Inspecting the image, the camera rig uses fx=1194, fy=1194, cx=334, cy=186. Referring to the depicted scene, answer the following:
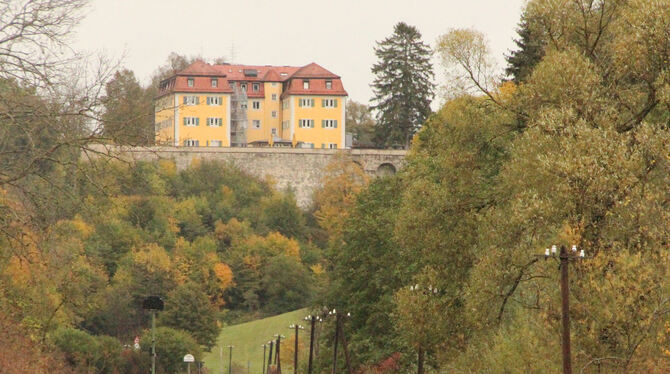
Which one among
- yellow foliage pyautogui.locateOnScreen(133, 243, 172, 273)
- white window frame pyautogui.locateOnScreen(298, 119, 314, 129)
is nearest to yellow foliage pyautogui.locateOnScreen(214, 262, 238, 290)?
yellow foliage pyautogui.locateOnScreen(133, 243, 172, 273)

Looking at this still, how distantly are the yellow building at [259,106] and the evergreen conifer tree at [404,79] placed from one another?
10387 millimetres

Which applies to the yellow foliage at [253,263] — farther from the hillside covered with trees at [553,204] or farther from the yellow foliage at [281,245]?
the hillside covered with trees at [553,204]

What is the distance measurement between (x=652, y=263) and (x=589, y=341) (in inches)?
62.6

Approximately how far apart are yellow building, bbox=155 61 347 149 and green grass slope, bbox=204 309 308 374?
21.9m

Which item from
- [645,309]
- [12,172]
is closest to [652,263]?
[645,309]

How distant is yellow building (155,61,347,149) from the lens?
3556 inches

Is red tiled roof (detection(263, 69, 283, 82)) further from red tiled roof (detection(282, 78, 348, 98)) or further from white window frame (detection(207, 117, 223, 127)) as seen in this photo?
white window frame (detection(207, 117, 223, 127))

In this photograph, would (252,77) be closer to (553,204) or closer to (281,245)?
(281,245)

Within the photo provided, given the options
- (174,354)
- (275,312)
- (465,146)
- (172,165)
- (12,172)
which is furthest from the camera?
(172,165)

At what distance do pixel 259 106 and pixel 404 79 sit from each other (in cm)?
1678

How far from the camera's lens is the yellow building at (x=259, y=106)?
90.3m

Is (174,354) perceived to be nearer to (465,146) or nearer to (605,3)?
(465,146)

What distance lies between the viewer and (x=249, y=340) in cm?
6638

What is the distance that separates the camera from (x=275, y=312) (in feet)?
251
